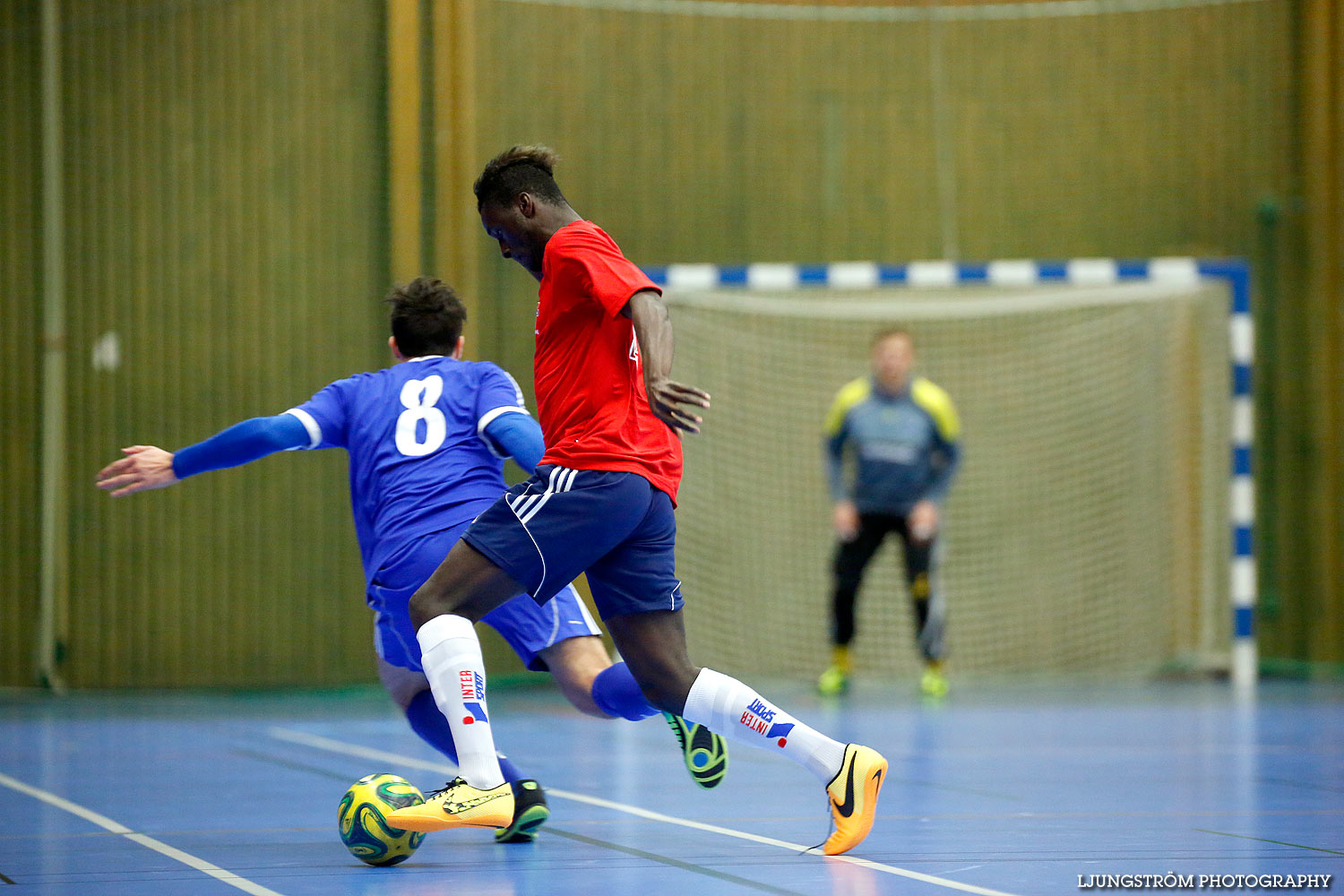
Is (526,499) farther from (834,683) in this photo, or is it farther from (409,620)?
(834,683)

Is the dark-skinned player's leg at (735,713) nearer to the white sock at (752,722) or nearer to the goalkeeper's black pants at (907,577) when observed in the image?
the white sock at (752,722)

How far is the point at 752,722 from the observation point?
145 inches

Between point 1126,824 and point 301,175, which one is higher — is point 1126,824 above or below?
below

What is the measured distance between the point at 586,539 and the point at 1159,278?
709 centimetres

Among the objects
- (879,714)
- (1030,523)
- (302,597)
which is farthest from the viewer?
(1030,523)

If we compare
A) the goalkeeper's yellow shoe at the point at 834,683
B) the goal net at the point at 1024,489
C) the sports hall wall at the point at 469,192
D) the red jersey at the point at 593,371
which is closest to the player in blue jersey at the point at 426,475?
the red jersey at the point at 593,371

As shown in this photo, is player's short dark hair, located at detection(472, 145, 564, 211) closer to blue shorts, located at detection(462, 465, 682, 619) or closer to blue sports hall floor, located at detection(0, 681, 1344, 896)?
blue shorts, located at detection(462, 465, 682, 619)

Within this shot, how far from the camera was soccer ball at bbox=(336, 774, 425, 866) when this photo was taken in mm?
Answer: 3639

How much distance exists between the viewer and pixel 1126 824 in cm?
421

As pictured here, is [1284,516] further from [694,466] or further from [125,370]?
[125,370]

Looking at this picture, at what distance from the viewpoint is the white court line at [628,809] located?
3.36 meters

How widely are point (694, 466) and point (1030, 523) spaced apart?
7.72 ft

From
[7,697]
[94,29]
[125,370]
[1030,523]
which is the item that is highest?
[94,29]

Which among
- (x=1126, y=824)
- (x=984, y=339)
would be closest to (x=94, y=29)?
(x=984, y=339)
